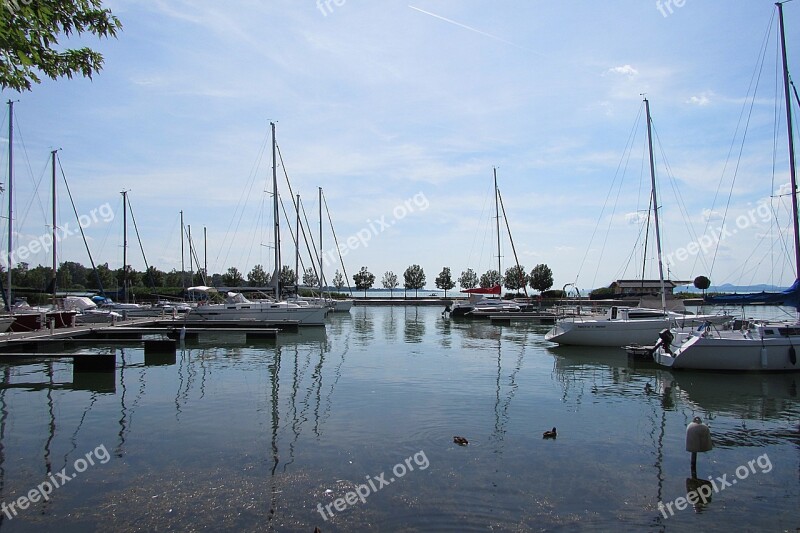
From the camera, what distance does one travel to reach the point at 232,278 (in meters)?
104

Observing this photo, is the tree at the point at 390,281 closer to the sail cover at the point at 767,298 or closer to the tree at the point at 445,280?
the tree at the point at 445,280

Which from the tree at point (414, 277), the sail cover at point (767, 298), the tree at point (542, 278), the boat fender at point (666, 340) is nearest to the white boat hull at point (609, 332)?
the sail cover at point (767, 298)

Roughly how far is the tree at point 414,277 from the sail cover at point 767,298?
326ft

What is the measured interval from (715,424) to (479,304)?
166 feet

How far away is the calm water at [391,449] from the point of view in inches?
342

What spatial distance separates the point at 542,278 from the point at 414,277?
32486mm

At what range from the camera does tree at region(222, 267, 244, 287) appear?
10137cm

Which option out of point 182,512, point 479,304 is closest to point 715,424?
point 182,512

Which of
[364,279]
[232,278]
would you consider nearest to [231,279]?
[232,278]

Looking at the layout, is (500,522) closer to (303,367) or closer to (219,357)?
(303,367)

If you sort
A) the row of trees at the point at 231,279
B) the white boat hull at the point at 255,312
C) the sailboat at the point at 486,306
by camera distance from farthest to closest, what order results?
the row of trees at the point at 231,279 < the sailboat at the point at 486,306 < the white boat hull at the point at 255,312

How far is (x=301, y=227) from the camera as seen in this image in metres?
65.6

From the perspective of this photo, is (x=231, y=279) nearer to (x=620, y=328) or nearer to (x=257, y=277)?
(x=257, y=277)

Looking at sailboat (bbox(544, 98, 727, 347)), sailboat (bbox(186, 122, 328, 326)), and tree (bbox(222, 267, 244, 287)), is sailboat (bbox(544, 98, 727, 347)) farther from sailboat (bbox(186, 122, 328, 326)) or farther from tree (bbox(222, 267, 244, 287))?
tree (bbox(222, 267, 244, 287))
